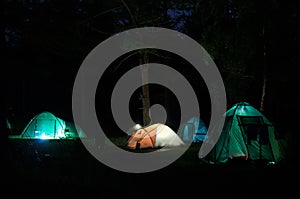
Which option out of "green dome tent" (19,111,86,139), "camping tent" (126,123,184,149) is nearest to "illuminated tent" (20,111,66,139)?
"green dome tent" (19,111,86,139)

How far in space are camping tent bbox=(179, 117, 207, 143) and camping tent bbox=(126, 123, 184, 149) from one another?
3.34m

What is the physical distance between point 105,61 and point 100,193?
24433mm

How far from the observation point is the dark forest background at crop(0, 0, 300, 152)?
58.0ft

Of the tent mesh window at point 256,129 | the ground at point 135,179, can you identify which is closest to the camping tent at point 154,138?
the ground at point 135,179

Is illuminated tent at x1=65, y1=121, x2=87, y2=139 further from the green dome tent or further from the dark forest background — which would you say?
the dark forest background

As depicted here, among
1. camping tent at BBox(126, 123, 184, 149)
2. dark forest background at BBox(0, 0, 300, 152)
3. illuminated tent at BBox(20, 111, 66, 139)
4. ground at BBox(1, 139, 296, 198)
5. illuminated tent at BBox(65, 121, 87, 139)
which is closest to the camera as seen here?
ground at BBox(1, 139, 296, 198)

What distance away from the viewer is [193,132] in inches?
903

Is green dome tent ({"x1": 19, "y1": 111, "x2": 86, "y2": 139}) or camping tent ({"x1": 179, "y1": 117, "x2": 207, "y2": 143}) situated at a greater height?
green dome tent ({"x1": 19, "y1": 111, "x2": 86, "y2": 139})

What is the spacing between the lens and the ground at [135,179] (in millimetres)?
7887

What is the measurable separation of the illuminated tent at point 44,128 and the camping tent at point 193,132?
22.2 ft

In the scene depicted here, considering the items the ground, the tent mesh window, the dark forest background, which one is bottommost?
the ground

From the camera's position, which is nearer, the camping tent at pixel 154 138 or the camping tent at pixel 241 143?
the camping tent at pixel 241 143

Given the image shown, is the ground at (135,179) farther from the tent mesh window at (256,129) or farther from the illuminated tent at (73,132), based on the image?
the illuminated tent at (73,132)

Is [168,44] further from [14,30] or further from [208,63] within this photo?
[14,30]
